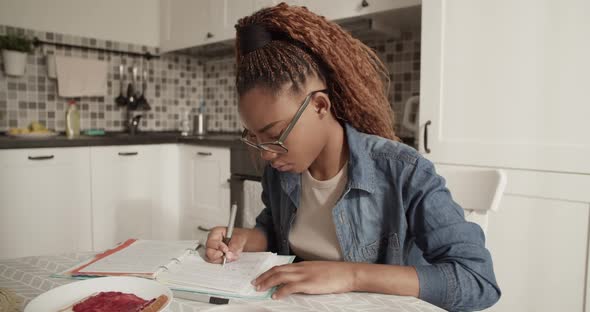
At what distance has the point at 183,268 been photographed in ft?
2.72

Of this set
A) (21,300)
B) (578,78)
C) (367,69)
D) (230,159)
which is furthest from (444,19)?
(21,300)

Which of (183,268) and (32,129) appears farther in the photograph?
(32,129)

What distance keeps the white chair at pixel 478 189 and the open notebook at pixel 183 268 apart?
49 cm

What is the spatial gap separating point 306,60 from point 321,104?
10 cm

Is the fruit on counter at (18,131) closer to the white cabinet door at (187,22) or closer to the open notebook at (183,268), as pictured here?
the white cabinet door at (187,22)

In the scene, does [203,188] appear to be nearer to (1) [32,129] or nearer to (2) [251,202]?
(2) [251,202]

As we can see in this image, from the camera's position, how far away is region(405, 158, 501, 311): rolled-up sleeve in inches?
29.3

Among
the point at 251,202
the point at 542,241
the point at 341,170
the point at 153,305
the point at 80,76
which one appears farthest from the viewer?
the point at 80,76

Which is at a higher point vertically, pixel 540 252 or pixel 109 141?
pixel 109 141

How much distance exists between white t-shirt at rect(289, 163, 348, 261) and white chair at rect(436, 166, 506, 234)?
0.97 feet

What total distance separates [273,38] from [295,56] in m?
0.07

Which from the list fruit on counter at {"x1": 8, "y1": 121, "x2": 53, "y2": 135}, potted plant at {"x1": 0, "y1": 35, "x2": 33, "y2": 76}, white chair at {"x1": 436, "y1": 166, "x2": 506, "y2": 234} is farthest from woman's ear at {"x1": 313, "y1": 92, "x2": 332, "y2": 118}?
potted plant at {"x1": 0, "y1": 35, "x2": 33, "y2": 76}

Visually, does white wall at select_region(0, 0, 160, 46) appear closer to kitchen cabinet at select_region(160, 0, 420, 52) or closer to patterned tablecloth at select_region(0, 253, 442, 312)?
kitchen cabinet at select_region(160, 0, 420, 52)

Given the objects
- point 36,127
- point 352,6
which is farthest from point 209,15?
point 36,127
